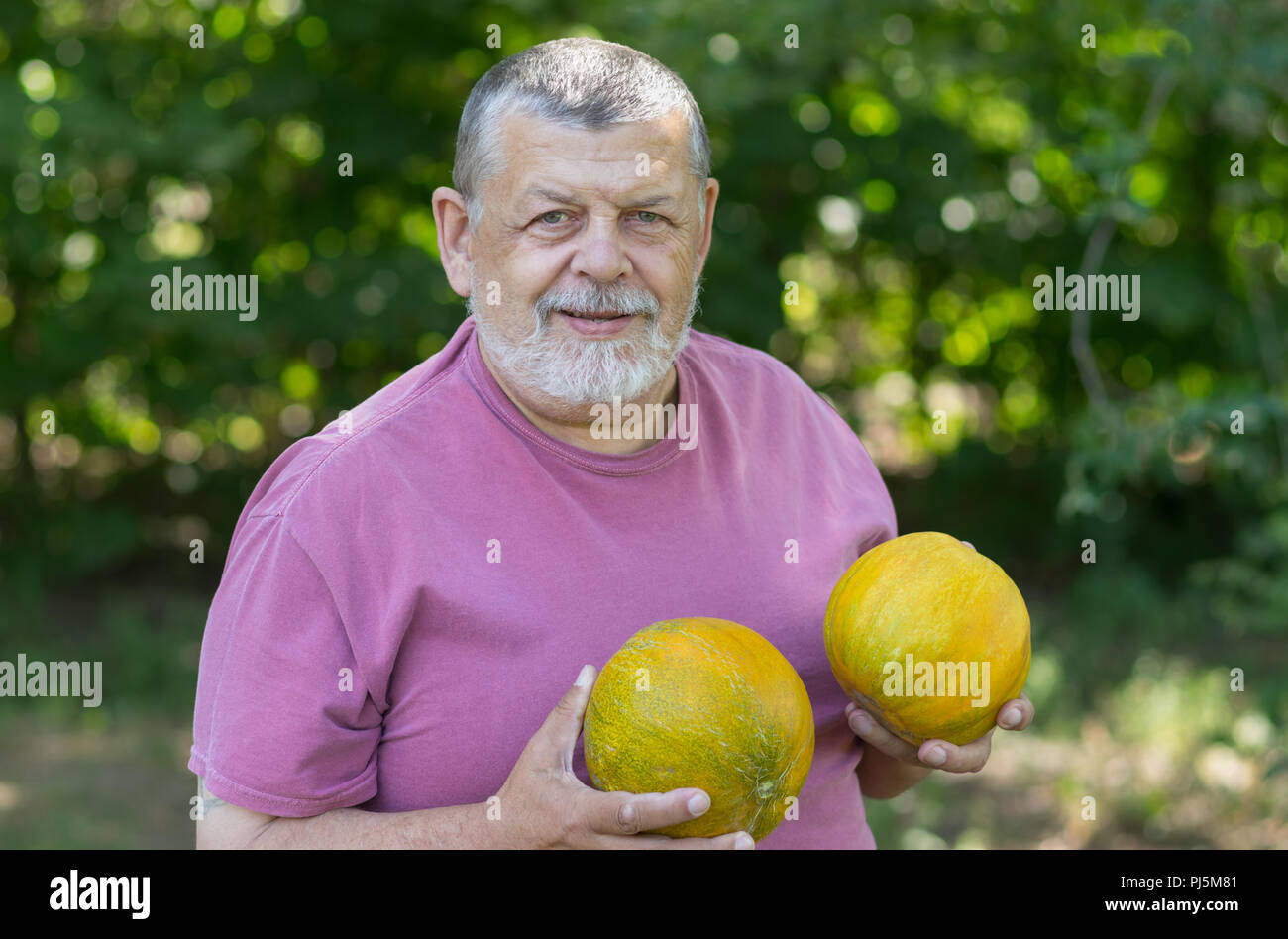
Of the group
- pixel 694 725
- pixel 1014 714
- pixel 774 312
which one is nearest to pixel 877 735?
pixel 1014 714

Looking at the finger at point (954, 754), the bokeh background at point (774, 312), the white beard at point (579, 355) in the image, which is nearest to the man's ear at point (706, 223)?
the white beard at point (579, 355)

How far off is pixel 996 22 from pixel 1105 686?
153 inches

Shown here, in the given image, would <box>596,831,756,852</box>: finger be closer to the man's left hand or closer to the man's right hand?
the man's right hand

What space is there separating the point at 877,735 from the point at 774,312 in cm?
536

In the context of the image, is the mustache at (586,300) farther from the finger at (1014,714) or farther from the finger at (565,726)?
the finger at (1014,714)

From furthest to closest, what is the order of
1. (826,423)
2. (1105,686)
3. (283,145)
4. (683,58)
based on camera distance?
(283,145) → (1105,686) → (683,58) → (826,423)

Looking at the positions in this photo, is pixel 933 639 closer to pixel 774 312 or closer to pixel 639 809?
pixel 639 809

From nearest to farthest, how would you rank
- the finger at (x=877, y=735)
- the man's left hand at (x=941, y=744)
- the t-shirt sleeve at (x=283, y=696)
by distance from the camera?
the t-shirt sleeve at (x=283, y=696)
the man's left hand at (x=941, y=744)
the finger at (x=877, y=735)

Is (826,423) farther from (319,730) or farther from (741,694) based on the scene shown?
(319,730)

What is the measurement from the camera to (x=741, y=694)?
1.97 metres

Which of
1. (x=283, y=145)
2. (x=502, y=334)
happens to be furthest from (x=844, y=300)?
(x=502, y=334)

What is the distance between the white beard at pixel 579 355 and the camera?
88.0 inches

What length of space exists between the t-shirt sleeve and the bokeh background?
353 centimetres

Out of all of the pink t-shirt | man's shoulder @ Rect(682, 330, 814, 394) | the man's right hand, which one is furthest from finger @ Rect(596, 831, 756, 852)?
man's shoulder @ Rect(682, 330, 814, 394)
